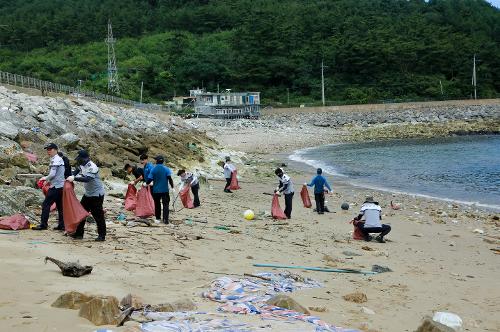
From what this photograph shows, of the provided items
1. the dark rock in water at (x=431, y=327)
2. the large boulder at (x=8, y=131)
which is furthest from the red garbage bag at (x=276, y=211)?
the dark rock in water at (x=431, y=327)

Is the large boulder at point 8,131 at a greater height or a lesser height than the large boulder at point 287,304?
Answer: greater

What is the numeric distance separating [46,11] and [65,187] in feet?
469

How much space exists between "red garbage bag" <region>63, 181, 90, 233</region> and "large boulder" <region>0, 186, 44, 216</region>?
1297 mm

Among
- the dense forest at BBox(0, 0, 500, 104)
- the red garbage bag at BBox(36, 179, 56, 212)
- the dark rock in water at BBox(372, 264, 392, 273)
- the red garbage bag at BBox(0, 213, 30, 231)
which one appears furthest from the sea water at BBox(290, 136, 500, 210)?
the dense forest at BBox(0, 0, 500, 104)

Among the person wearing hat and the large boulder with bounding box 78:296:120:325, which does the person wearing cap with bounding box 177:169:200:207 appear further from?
the large boulder with bounding box 78:296:120:325

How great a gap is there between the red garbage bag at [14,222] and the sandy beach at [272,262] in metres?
0.26

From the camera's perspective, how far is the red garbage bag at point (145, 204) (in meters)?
11.5

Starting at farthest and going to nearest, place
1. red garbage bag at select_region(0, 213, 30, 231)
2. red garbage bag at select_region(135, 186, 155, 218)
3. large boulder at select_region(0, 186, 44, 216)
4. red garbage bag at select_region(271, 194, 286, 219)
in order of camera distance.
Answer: red garbage bag at select_region(271, 194, 286, 219) → red garbage bag at select_region(135, 186, 155, 218) → large boulder at select_region(0, 186, 44, 216) → red garbage bag at select_region(0, 213, 30, 231)

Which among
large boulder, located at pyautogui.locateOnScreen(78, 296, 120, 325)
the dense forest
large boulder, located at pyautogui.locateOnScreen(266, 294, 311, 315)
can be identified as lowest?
large boulder, located at pyautogui.locateOnScreen(266, 294, 311, 315)

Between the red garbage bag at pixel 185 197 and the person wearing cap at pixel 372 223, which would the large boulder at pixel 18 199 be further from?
the person wearing cap at pixel 372 223

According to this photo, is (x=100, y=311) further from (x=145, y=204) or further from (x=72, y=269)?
(x=145, y=204)

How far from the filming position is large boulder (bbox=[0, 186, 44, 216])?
9.54 metres

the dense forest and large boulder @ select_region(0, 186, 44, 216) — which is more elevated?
the dense forest

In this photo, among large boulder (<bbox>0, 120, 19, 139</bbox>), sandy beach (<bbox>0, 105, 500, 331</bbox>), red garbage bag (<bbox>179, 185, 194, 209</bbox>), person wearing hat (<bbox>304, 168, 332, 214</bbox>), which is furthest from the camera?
person wearing hat (<bbox>304, 168, 332, 214</bbox>)
